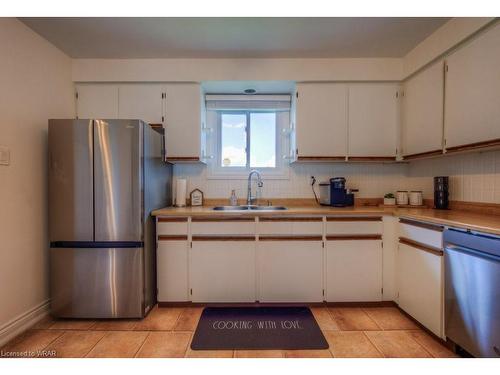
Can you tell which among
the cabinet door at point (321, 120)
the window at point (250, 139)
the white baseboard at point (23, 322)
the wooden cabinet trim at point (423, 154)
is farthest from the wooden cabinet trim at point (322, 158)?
the white baseboard at point (23, 322)

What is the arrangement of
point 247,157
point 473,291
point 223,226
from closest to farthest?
point 473,291, point 223,226, point 247,157

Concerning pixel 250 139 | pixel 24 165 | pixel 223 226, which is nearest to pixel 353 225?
pixel 223 226

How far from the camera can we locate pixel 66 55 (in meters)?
2.55

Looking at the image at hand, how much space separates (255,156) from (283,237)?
1181mm

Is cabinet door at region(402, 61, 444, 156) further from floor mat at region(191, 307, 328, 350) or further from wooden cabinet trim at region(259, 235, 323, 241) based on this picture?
floor mat at region(191, 307, 328, 350)

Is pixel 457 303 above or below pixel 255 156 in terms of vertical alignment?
below

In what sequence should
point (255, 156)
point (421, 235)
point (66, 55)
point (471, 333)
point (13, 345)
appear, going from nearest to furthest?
point (471, 333)
point (13, 345)
point (421, 235)
point (66, 55)
point (255, 156)

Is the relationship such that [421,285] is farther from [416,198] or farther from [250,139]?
[250,139]

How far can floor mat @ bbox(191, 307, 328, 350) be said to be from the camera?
1824 millimetres

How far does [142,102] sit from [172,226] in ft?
4.34

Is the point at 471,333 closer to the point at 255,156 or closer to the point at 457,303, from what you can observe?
the point at 457,303

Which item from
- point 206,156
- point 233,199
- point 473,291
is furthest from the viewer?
point 233,199

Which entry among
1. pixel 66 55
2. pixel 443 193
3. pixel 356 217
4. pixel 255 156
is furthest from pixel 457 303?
pixel 66 55

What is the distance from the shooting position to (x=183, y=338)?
1.91 metres
